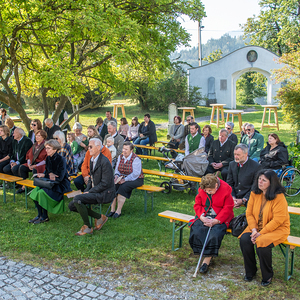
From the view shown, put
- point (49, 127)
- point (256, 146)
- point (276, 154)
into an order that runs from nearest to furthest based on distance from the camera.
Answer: point (276, 154)
point (256, 146)
point (49, 127)

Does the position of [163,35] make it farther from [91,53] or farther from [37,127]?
[37,127]

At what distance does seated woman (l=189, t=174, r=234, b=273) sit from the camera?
4770 mm

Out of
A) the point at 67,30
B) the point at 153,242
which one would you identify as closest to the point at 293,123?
the point at 67,30

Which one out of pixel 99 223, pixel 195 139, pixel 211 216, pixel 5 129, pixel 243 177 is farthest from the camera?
pixel 195 139

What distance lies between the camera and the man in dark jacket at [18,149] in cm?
834

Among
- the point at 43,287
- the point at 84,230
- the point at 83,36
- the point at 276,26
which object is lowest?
the point at 43,287

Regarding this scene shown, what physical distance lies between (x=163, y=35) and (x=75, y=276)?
8.84 metres

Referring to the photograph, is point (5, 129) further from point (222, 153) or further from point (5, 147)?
point (222, 153)

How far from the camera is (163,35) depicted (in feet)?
37.3

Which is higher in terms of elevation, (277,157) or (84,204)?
(277,157)

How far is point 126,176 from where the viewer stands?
704 cm

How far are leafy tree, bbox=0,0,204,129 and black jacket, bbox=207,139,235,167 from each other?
3.28 m

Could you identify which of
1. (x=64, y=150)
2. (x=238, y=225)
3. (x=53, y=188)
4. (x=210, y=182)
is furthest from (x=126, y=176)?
(x=238, y=225)

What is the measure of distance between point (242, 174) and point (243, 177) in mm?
55
